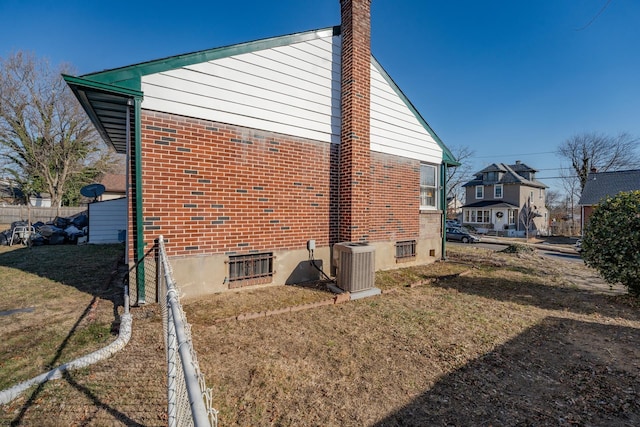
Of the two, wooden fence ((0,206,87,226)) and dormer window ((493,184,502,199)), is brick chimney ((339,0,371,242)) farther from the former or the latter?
dormer window ((493,184,502,199))

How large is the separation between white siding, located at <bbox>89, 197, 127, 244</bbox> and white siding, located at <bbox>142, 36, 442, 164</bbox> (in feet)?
30.5

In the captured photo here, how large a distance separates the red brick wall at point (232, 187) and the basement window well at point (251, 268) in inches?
7.3

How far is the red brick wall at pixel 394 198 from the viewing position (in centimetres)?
764

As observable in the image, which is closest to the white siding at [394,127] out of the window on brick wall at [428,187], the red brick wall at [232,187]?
the window on brick wall at [428,187]

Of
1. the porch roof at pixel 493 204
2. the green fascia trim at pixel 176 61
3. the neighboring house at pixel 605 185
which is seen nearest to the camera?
the green fascia trim at pixel 176 61

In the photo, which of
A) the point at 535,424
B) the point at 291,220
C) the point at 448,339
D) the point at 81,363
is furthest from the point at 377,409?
the point at 291,220

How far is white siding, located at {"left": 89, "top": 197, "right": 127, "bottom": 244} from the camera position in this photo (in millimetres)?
12094

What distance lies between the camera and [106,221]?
12391mm

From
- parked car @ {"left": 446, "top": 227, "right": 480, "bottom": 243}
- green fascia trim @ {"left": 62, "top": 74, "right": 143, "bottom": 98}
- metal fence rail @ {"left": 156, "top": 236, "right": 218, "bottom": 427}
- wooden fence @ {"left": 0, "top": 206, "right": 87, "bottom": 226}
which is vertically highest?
green fascia trim @ {"left": 62, "top": 74, "right": 143, "bottom": 98}

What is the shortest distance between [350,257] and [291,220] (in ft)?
5.18

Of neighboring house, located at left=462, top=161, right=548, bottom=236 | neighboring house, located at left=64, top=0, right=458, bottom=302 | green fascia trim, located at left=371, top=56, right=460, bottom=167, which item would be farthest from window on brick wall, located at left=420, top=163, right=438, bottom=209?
neighboring house, located at left=462, top=161, right=548, bottom=236

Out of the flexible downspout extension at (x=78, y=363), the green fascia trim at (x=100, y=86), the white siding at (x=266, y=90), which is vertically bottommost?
the flexible downspout extension at (x=78, y=363)

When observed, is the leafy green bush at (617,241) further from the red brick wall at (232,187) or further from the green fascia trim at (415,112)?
the red brick wall at (232,187)

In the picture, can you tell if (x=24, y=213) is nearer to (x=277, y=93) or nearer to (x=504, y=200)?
(x=277, y=93)
